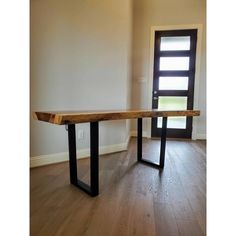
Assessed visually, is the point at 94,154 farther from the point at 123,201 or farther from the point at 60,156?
the point at 60,156

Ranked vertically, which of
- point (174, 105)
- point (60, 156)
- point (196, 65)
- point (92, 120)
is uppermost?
point (196, 65)

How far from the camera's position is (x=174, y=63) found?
4.57 meters

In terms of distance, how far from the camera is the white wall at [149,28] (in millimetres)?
4418

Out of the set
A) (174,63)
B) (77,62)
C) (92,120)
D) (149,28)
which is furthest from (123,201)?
(149,28)

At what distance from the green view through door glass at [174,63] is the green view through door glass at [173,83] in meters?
0.21

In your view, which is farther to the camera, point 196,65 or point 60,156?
point 196,65

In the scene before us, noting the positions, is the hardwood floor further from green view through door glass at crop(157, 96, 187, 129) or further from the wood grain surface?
green view through door glass at crop(157, 96, 187, 129)

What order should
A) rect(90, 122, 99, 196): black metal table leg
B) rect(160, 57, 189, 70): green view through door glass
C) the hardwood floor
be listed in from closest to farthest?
1. the hardwood floor
2. rect(90, 122, 99, 196): black metal table leg
3. rect(160, 57, 189, 70): green view through door glass

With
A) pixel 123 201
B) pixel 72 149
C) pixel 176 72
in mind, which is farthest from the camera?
pixel 176 72

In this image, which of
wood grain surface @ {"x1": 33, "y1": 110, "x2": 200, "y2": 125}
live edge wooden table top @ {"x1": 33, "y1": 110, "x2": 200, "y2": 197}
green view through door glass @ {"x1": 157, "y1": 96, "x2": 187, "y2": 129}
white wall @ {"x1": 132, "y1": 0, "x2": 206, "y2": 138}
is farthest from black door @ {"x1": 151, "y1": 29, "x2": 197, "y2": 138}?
wood grain surface @ {"x1": 33, "y1": 110, "x2": 200, "y2": 125}

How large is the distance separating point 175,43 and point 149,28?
0.63 meters

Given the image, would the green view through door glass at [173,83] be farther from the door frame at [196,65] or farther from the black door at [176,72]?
the door frame at [196,65]

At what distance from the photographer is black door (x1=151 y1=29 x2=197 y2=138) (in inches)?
177
